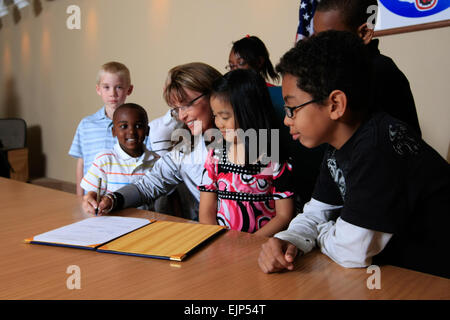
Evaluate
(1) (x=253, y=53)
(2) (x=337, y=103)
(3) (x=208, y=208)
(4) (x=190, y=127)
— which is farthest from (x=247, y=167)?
(1) (x=253, y=53)

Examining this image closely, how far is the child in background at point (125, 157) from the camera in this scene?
1729mm

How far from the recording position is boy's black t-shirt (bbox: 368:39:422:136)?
1229mm

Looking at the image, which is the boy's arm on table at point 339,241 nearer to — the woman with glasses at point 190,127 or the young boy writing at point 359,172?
the young boy writing at point 359,172

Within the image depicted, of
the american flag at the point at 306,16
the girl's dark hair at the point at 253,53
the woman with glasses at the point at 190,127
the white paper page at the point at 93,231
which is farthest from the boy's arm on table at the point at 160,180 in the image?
the american flag at the point at 306,16

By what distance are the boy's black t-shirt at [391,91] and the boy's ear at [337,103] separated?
0.38 meters

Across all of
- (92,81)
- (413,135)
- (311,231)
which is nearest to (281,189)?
(311,231)

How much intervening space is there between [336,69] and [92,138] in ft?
6.48

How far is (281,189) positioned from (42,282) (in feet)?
2.77

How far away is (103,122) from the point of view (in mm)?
2492

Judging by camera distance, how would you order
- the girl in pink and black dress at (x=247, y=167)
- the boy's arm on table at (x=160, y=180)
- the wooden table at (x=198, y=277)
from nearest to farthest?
the wooden table at (x=198, y=277), the girl in pink and black dress at (x=247, y=167), the boy's arm on table at (x=160, y=180)

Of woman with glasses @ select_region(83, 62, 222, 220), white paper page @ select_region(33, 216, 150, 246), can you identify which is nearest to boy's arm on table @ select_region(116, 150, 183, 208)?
woman with glasses @ select_region(83, 62, 222, 220)

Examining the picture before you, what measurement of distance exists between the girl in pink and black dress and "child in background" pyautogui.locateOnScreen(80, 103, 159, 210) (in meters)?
0.47

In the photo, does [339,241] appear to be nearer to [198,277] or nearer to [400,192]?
[400,192]

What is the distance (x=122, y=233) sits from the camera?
978 millimetres
